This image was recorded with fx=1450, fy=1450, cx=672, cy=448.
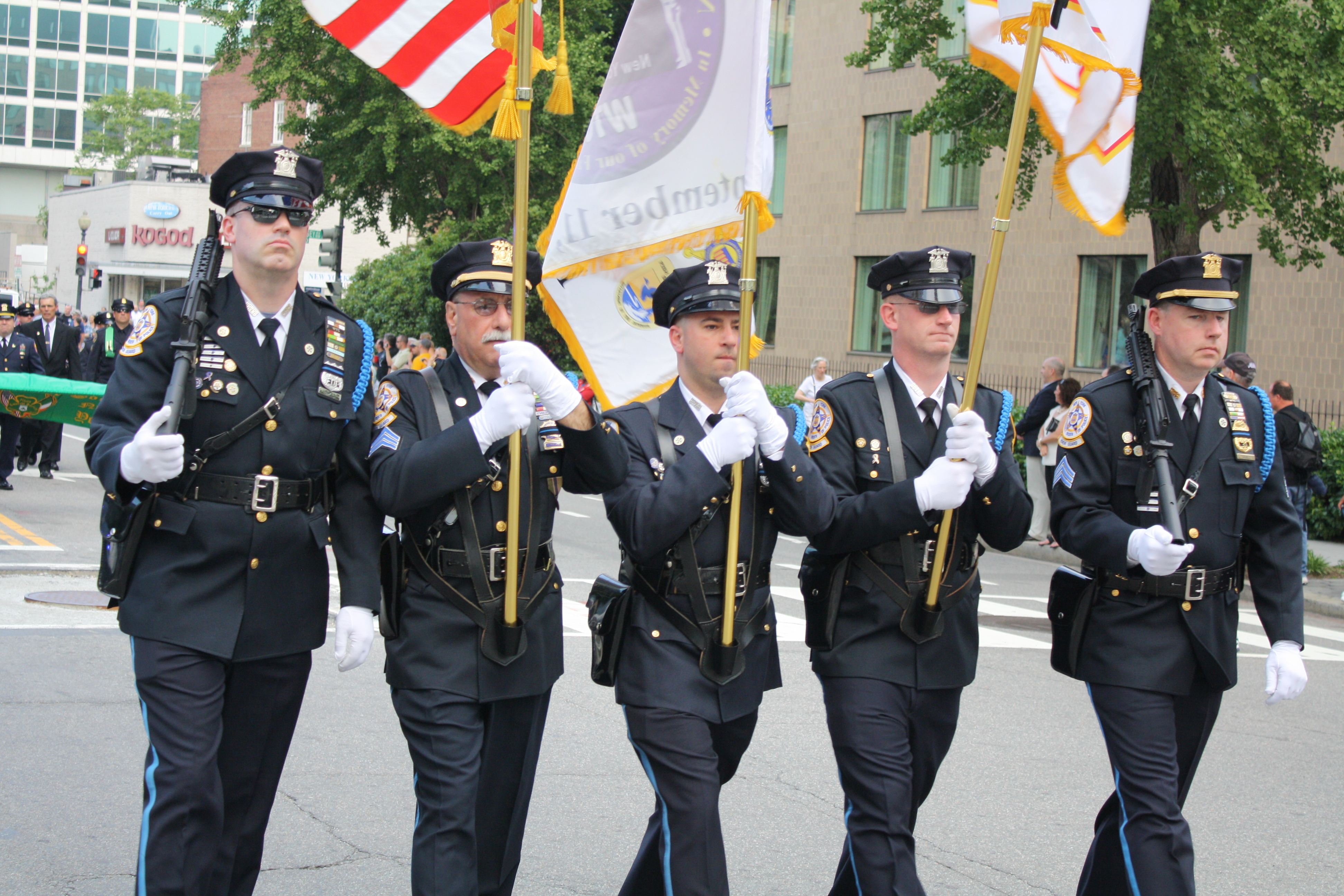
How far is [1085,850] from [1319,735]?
2.90 m

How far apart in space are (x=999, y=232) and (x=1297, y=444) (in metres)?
9.81

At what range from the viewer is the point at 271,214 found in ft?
13.6

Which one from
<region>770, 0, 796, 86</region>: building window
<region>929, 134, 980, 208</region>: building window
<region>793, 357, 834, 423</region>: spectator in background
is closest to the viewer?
<region>793, 357, 834, 423</region>: spectator in background

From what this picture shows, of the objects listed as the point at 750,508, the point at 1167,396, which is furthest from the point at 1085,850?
the point at 750,508

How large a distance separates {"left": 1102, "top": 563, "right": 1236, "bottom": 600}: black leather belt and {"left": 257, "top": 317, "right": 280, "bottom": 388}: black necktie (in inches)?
103

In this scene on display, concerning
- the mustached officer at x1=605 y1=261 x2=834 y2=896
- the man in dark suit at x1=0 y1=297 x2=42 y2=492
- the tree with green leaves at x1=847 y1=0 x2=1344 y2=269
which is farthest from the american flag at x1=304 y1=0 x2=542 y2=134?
the man in dark suit at x1=0 y1=297 x2=42 y2=492

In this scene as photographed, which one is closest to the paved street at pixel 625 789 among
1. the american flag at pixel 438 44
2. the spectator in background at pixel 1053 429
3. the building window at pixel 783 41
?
the american flag at pixel 438 44

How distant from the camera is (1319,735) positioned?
26.0 feet

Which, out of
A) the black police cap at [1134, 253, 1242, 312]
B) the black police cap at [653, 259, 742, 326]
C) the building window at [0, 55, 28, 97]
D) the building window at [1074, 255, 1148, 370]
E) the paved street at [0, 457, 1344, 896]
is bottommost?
the paved street at [0, 457, 1344, 896]

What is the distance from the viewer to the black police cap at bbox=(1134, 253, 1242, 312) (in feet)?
15.0

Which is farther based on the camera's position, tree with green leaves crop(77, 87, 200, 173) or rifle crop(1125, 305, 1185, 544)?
tree with green leaves crop(77, 87, 200, 173)

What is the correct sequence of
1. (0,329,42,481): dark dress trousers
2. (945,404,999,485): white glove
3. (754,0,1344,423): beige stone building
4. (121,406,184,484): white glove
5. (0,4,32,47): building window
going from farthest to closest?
(0,4,32,47): building window < (754,0,1344,423): beige stone building < (0,329,42,481): dark dress trousers < (945,404,999,485): white glove < (121,406,184,484): white glove

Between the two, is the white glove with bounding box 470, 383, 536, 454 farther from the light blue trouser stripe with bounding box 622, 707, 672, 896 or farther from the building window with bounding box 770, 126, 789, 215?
the building window with bounding box 770, 126, 789, 215

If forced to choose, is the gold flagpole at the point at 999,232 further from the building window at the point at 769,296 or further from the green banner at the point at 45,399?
the building window at the point at 769,296
